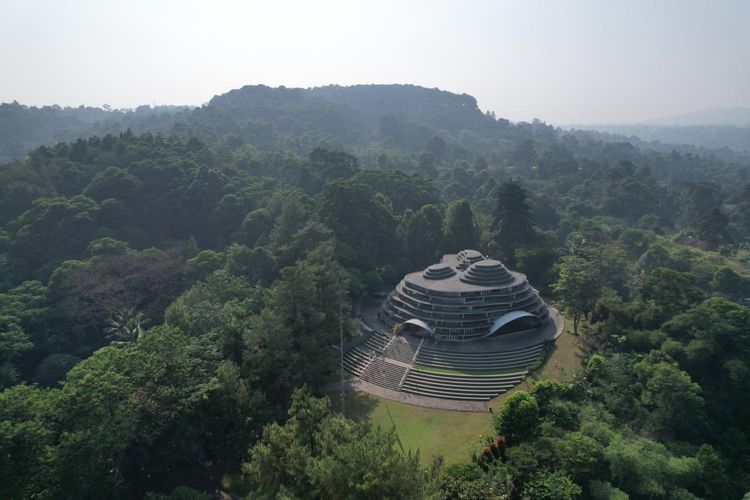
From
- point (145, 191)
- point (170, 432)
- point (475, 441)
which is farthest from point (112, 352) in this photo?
point (145, 191)

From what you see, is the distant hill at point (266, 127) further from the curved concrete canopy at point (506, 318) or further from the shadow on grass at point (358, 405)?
the shadow on grass at point (358, 405)

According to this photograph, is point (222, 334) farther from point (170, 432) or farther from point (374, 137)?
point (374, 137)

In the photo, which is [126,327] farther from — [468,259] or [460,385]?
[468,259]

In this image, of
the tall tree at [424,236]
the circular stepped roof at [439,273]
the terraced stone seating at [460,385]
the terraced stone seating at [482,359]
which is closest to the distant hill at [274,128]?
the tall tree at [424,236]

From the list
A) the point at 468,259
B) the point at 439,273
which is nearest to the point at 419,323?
the point at 439,273

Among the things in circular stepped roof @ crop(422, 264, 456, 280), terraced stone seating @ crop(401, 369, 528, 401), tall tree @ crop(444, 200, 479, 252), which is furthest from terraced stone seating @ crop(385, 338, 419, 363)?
tall tree @ crop(444, 200, 479, 252)

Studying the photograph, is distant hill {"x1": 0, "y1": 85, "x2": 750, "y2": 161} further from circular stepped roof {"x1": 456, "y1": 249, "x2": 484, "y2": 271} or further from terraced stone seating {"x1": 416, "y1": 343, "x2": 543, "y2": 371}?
terraced stone seating {"x1": 416, "y1": 343, "x2": 543, "y2": 371}
